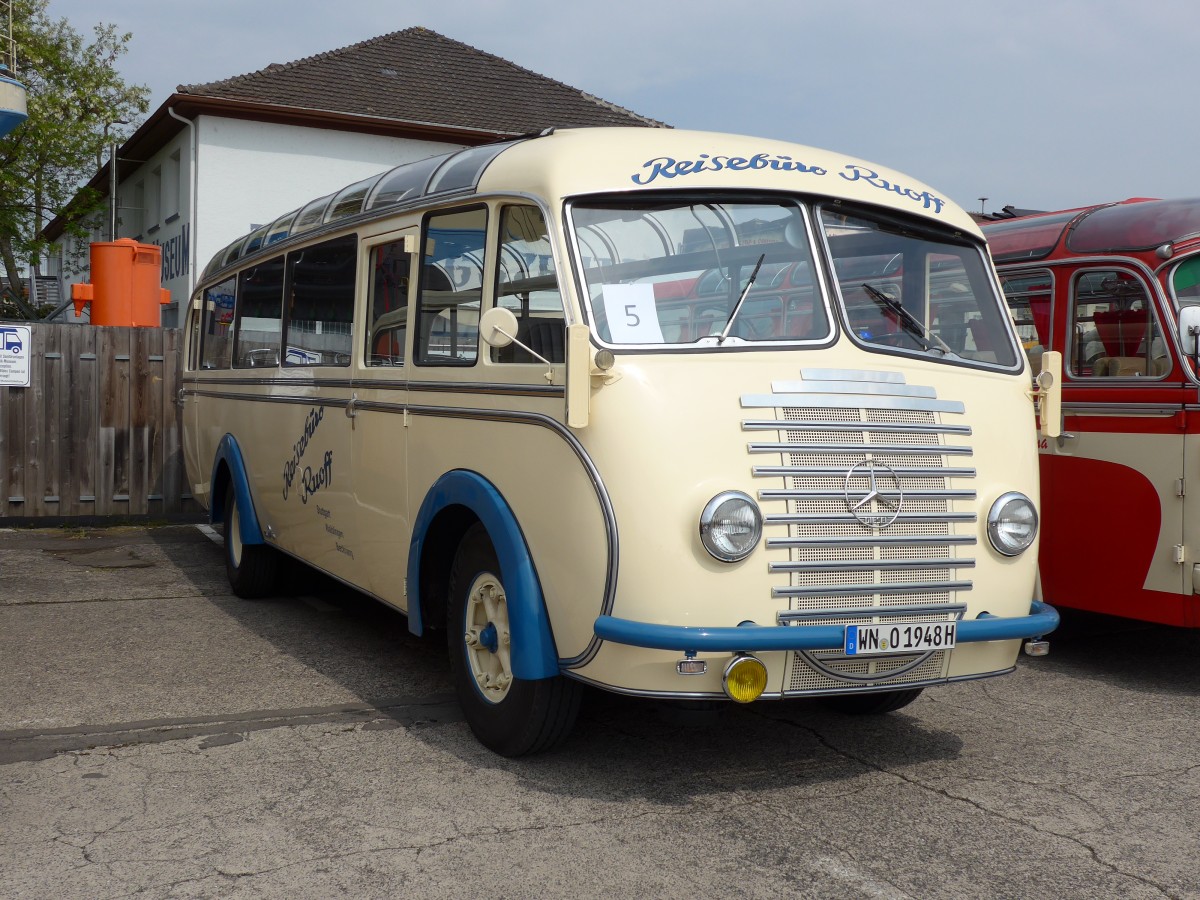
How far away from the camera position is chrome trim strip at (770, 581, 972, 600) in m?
4.40

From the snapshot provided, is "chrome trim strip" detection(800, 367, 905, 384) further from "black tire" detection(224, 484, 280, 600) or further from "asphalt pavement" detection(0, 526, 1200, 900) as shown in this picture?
"black tire" detection(224, 484, 280, 600)

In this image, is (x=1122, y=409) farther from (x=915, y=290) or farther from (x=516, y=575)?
(x=516, y=575)

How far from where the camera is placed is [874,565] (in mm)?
4520

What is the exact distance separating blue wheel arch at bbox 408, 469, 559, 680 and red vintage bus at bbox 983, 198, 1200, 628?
3.28 metres

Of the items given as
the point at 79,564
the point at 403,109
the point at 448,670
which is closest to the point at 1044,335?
the point at 448,670

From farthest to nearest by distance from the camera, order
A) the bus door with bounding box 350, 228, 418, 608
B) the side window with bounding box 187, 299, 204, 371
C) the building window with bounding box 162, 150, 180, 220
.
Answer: the building window with bounding box 162, 150, 180, 220, the side window with bounding box 187, 299, 204, 371, the bus door with bounding box 350, 228, 418, 608

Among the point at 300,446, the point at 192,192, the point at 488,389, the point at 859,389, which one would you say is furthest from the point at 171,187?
the point at 859,389

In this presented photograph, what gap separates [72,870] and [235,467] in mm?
5052

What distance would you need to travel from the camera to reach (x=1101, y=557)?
6.69 m

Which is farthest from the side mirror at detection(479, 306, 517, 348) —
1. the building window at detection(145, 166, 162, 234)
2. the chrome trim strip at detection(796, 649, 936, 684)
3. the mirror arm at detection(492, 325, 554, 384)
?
the building window at detection(145, 166, 162, 234)

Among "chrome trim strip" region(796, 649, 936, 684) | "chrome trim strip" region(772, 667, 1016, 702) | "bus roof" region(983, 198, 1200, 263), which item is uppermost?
"bus roof" region(983, 198, 1200, 263)

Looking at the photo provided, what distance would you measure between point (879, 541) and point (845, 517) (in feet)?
0.52

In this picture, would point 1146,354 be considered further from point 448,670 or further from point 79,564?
point 79,564

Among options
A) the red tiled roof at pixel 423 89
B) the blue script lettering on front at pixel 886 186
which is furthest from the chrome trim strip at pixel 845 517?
the red tiled roof at pixel 423 89
